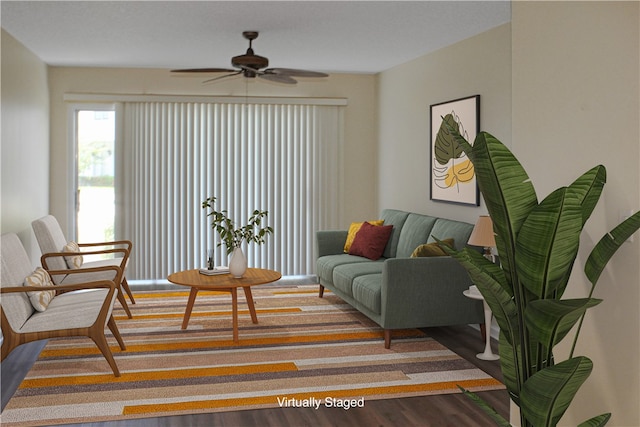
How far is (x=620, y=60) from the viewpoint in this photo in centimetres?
227

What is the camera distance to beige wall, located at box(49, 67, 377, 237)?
744cm

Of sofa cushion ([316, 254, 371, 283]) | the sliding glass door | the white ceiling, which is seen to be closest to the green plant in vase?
the white ceiling

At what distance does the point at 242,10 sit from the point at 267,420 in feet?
9.49

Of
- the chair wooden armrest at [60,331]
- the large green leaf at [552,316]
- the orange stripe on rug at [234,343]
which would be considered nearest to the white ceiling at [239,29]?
the chair wooden armrest at [60,331]

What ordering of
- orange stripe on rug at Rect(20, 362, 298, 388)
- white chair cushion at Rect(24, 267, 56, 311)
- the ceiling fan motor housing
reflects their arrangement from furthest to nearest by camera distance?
the ceiling fan motor housing
white chair cushion at Rect(24, 267, 56, 311)
orange stripe on rug at Rect(20, 362, 298, 388)

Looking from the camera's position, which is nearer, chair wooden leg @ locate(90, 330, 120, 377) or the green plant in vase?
the green plant in vase

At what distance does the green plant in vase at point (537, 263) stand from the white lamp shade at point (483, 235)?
7.80ft

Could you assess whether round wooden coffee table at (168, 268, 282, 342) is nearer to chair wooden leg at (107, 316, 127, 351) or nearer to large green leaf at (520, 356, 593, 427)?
chair wooden leg at (107, 316, 127, 351)

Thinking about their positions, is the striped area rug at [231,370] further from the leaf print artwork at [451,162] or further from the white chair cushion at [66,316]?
the leaf print artwork at [451,162]

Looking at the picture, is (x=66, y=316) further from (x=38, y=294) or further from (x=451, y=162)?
(x=451, y=162)

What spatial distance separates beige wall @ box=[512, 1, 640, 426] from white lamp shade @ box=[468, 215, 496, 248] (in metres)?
1.71

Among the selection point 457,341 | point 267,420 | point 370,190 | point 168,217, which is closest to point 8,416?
point 267,420

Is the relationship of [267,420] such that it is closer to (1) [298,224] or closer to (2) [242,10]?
(2) [242,10]

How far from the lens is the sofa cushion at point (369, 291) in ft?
15.7
